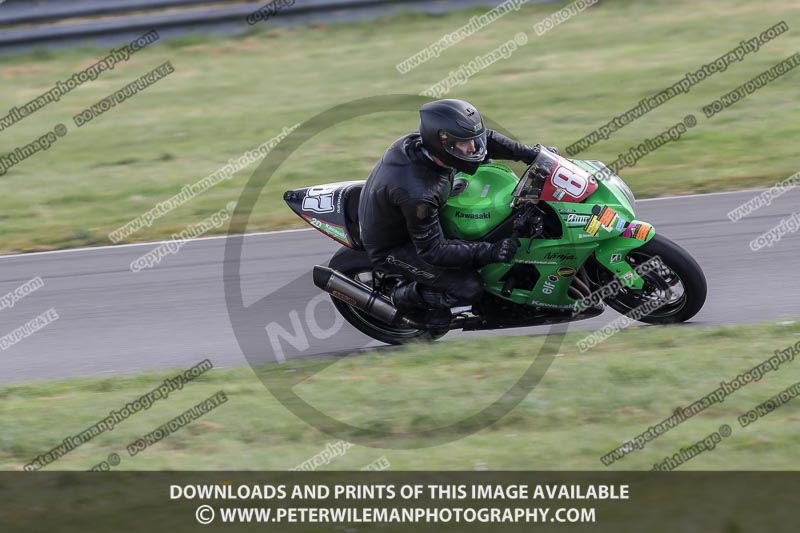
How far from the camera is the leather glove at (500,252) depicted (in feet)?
23.0

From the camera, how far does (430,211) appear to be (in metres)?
7.00

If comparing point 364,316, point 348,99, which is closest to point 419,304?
point 364,316

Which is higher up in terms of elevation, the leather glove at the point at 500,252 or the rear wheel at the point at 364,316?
the leather glove at the point at 500,252

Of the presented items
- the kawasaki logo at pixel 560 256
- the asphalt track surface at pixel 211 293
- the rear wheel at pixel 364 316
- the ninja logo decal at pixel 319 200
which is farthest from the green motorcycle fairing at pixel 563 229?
the ninja logo decal at pixel 319 200

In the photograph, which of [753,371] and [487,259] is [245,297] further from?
[753,371]

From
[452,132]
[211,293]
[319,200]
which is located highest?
[452,132]

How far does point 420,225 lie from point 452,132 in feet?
2.30

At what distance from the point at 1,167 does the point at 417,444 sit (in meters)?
9.22

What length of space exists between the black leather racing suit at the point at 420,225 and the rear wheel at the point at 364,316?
0.29 meters

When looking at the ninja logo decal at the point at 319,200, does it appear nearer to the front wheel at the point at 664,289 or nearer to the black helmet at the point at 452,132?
the black helmet at the point at 452,132

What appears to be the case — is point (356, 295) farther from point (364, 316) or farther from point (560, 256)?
point (560, 256)

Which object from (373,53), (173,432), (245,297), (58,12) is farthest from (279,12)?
(173,432)

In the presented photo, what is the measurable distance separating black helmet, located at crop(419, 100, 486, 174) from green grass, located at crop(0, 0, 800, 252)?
4.29 metres

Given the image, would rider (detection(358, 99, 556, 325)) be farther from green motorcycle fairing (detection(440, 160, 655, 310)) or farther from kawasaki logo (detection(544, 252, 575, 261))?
kawasaki logo (detection(544, 252, 575, 261))
